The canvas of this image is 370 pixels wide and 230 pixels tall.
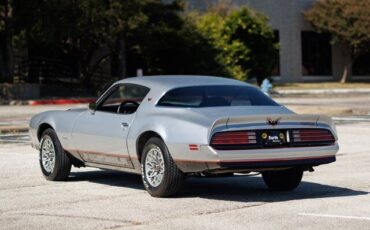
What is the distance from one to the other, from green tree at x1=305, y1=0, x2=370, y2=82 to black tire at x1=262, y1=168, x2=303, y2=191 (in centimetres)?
4677

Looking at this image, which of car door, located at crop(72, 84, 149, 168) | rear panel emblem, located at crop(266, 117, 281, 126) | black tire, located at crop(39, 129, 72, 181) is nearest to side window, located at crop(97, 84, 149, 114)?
car door, located at crop(72, 84, 149, 168)

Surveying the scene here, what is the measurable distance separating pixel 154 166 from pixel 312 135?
192 centimetres

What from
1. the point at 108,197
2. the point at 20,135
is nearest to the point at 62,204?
the point at 108,197

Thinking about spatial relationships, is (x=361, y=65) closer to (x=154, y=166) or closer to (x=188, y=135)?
(x=154, y=166)

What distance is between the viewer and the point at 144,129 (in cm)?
1032

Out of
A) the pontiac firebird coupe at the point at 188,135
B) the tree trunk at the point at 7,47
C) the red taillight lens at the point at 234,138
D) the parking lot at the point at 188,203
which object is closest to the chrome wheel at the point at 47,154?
the pontiac firebird coupe at the point at 188,135

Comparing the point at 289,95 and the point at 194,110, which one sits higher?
the point at 194,110

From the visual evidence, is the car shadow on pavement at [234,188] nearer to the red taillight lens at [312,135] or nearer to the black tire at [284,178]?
the black tire at [284,178]

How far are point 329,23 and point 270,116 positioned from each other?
163 ft

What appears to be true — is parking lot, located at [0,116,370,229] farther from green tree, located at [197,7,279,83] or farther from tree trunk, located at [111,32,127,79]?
green tree, located at [197,7,279,83]

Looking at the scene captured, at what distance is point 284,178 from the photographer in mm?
10734

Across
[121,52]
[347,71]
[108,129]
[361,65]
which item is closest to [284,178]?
[108,129]

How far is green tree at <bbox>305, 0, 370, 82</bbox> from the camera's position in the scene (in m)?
56.5

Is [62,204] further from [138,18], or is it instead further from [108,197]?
[138,18]
